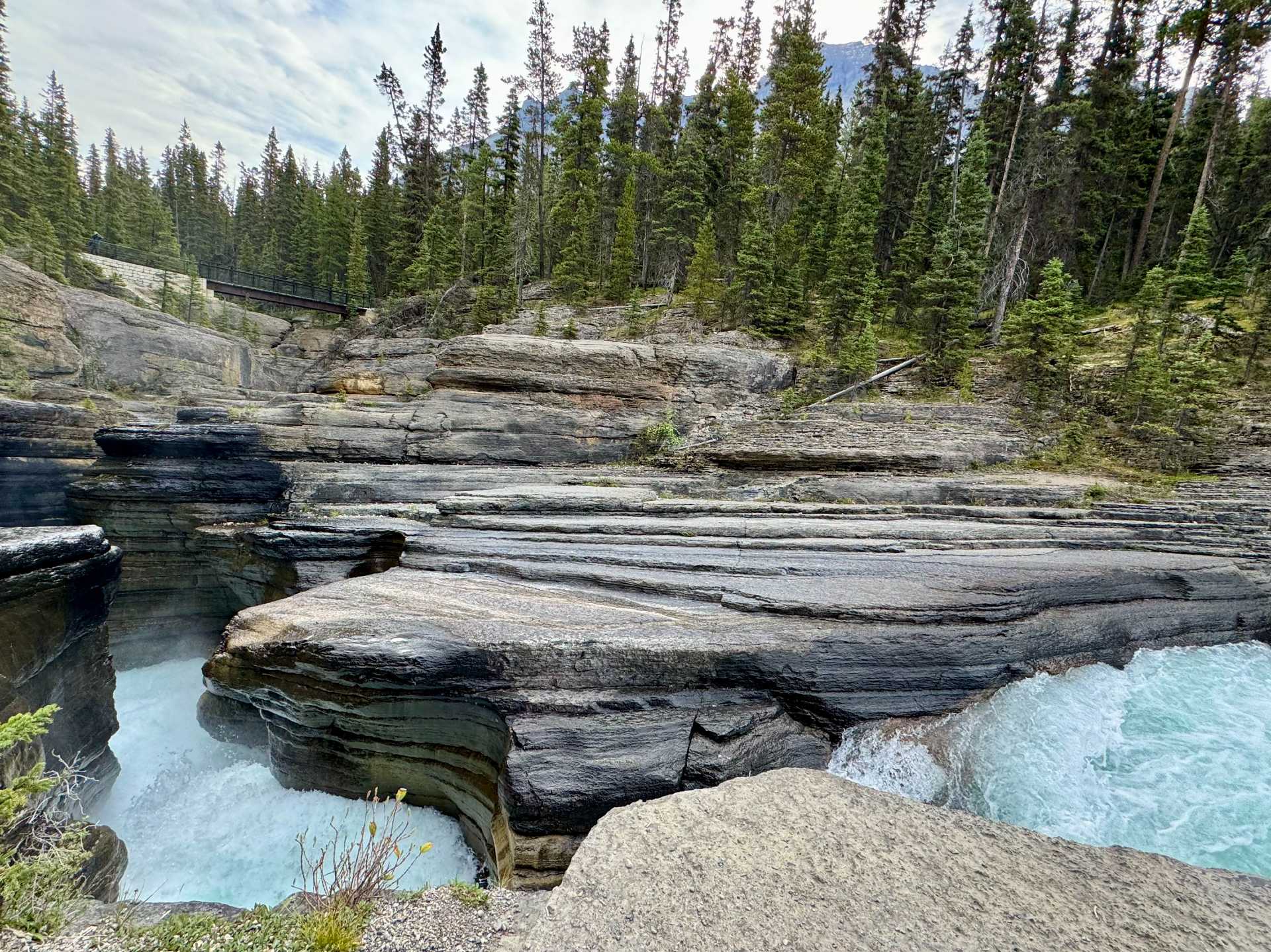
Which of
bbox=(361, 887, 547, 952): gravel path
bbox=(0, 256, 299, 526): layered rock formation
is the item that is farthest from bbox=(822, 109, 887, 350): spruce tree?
bbox=(0, 256, 299, 526): layered rock formation

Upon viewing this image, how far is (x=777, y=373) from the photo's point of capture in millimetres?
17516

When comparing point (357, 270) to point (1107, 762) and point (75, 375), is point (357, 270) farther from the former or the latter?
point (1107, 762)

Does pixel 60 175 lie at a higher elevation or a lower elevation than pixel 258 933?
higher

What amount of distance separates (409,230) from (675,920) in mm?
41880

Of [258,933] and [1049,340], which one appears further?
[1049,340]

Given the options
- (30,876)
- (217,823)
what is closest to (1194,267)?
(30,876)

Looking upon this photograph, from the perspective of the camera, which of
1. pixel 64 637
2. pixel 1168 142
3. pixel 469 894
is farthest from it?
pixel 1168 142

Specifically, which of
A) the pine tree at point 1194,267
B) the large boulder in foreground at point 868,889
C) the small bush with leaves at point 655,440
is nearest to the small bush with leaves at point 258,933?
the large boulder in foreground at point 868,889

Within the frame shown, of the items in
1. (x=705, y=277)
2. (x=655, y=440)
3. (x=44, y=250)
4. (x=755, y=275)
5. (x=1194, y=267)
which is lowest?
(x=655, y=440)

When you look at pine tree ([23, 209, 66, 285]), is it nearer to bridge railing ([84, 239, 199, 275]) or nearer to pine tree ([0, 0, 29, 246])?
pine tree ([0, 0, 29, 246])

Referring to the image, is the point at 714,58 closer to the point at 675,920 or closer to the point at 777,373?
the point at 777,373

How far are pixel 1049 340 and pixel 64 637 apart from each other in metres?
24.5

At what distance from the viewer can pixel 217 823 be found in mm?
7355

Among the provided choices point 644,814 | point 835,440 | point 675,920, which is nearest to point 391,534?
point 644,814
